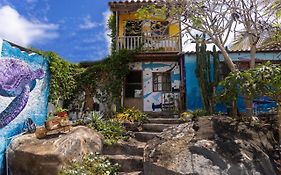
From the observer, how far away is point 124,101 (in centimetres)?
1485

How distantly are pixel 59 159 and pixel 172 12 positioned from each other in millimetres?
5207

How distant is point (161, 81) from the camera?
48.7 feet

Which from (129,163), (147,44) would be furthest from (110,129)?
(147,44)

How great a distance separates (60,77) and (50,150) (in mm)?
5519

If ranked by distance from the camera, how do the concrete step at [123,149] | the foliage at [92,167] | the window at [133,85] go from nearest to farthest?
the foliage at [92,167] < the concrete step at [123,149] < the window at [133,85]

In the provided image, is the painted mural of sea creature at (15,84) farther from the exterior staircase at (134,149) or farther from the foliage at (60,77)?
the exterior staircase at (134,149)

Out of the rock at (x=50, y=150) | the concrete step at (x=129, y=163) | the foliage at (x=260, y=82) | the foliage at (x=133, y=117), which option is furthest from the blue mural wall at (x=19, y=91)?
the foliage at (x=260, y=82)

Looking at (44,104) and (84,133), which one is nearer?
(84,133)

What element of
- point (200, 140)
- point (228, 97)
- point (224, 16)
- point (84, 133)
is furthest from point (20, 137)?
point (224, 16)

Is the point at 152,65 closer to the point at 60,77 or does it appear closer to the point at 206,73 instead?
the point at 206,73

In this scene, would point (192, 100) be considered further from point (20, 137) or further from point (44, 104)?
point (20, 137)

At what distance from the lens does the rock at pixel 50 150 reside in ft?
24.8

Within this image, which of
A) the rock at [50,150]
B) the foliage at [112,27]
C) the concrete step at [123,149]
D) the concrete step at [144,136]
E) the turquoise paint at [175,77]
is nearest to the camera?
the rock at [50,150]

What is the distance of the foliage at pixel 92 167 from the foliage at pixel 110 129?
1243 mm
